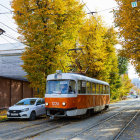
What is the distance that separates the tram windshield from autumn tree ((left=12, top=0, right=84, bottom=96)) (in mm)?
3527

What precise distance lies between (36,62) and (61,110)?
558 centimetres

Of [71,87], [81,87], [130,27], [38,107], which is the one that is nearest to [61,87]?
[71,87]

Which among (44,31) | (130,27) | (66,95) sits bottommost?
(66,95)

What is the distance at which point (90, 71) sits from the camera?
29.5 metres

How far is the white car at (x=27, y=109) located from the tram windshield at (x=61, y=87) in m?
1.84

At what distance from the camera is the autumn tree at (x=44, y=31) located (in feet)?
53.4

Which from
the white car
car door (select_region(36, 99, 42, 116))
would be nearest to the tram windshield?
the white car

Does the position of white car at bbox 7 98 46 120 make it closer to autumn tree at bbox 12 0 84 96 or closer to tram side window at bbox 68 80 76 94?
autumn tree at bbox 12 0 84 96

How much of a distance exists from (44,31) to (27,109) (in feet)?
21.0

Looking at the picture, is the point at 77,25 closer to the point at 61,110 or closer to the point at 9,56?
the point at 61,110

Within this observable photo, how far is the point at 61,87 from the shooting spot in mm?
12703

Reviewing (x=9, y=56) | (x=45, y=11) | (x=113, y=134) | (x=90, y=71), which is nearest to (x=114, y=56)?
(x=90, y=71)

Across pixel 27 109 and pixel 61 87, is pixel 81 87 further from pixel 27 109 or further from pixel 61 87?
pixel 27 109

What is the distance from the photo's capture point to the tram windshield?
12.6 meters
